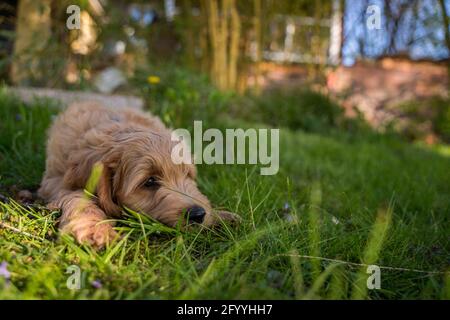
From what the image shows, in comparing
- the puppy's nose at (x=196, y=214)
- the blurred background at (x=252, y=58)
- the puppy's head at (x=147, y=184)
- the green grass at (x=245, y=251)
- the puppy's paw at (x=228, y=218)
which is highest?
the blurred background at (x=252, y=58)

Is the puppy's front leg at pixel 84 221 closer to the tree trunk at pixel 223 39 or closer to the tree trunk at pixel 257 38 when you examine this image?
the tree trunk at pixel 223 39

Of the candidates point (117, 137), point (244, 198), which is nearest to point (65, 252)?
point (117, 137)

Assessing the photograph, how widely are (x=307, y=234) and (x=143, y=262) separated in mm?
917

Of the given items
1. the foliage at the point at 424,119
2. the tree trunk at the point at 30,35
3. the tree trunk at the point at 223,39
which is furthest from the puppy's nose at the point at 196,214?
the foliage at the point at 424,119

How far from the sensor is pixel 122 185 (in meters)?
2.61

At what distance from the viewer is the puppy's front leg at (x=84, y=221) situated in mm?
2225

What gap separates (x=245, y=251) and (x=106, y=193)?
0.92 metres

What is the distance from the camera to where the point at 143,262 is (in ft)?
7.07

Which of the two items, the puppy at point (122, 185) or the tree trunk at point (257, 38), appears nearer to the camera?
the puppy at point (122, 185)

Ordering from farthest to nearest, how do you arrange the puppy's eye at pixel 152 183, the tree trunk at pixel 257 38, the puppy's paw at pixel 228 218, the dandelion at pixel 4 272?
the tree trunk at pixel 257 38, the puppy's eye at pixel 152 183, the puppy's paw at pixel 228 218, the dandelion at pixel 4 272

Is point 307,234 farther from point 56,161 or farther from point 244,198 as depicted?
point 56,161

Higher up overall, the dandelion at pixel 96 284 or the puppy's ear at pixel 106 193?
the puppy's ear at pixel 106 193

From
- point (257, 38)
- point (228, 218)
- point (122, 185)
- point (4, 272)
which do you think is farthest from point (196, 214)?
point (257, 38)

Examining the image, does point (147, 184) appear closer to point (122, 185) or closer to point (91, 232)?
point (122, 185)
